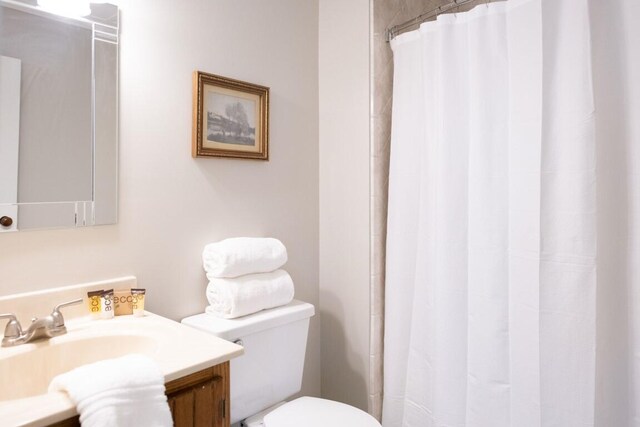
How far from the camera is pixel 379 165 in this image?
71.2 inches

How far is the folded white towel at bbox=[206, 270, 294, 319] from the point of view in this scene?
1434 millimetres

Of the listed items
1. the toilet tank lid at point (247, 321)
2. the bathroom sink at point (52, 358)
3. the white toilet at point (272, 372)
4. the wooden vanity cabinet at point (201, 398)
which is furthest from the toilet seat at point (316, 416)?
the bathroom sink at point (52, 358)

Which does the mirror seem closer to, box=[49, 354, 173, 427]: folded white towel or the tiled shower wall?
box=[49, 354, 173, 427]: folded white towel

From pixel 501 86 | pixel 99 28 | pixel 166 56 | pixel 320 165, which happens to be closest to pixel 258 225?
pixel 320 165

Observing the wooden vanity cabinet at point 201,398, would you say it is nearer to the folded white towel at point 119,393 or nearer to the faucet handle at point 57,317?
the folded white towel at point 119,393

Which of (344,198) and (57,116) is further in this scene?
(344,198)

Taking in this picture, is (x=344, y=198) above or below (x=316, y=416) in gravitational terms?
above

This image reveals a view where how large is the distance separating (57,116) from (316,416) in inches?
49.6

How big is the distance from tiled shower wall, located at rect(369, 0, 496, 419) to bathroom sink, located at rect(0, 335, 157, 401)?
3.25ft

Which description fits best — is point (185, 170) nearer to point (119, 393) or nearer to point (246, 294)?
point (246, 294)

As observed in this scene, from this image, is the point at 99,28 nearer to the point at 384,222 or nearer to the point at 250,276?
the point at 250,276

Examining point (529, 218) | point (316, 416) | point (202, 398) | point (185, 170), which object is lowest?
point (316, 416)

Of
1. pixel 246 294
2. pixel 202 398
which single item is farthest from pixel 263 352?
pixel 202 398

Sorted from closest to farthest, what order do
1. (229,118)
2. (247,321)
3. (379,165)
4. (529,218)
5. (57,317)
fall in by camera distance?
(57,317), (529,218), (247,321), (229,118), (379,165)
